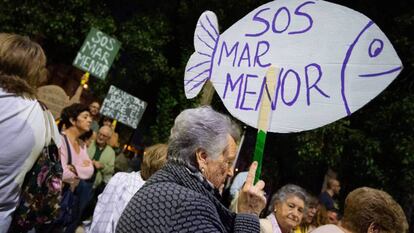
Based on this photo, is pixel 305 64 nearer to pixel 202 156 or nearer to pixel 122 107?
pixel 202 156

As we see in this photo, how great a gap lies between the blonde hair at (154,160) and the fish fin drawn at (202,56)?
518 mm

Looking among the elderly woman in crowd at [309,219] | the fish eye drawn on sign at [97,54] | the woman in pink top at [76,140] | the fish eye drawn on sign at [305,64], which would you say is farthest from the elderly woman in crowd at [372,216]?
the fish eye drawn on sign at [97,54]

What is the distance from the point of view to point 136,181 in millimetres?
2789

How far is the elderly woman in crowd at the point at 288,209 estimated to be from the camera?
335cm

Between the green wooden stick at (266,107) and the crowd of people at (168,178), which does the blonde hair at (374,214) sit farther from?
the green wooden stick at (266,107)

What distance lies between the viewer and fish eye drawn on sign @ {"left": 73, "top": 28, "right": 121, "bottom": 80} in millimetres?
7227

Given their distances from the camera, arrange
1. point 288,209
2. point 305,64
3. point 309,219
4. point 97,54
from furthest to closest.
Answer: point 97,54
point 309,219
point 288,209
point 305,64

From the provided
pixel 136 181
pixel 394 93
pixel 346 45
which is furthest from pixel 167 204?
pixel 394 93

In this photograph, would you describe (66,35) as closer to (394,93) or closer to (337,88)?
(394,93)

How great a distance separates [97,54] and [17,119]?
5631mm

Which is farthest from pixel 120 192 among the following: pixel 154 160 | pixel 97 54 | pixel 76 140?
pixel 97 54

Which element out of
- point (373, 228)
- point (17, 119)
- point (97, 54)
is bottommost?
point (17, 119)

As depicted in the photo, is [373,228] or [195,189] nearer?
[195,189]

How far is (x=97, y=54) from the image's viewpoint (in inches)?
289
